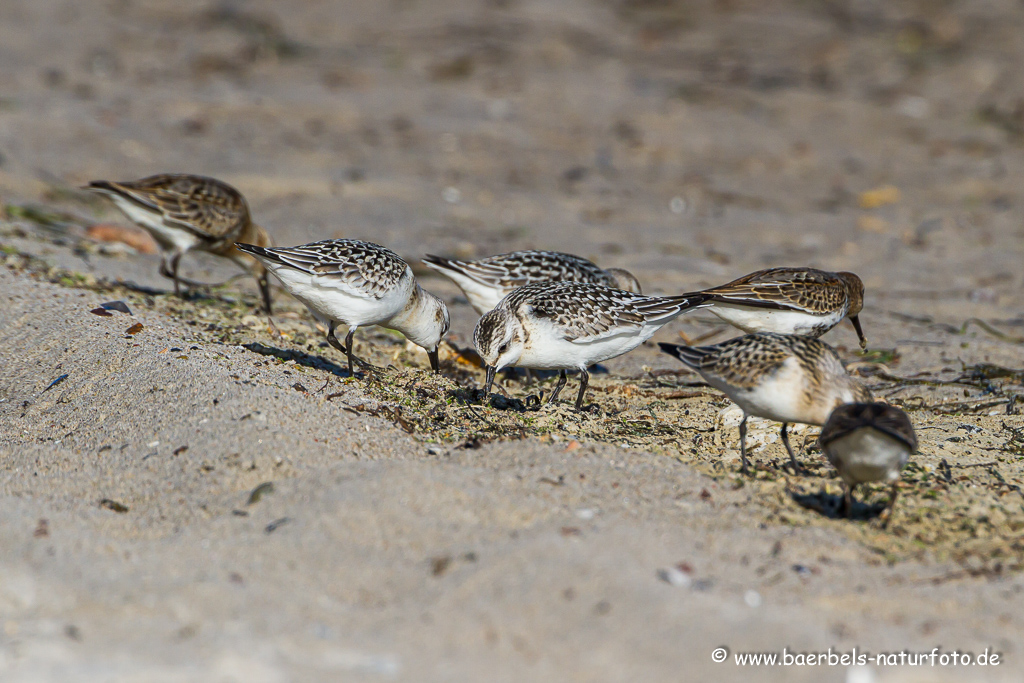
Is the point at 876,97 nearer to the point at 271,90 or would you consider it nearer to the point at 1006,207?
the point at 1006,207

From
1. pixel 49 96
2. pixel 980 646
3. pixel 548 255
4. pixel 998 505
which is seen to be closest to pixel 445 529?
pixel 980 646

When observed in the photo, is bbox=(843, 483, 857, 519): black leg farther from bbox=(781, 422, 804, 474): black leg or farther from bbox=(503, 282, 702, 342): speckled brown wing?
bbox=(503, 282, 702, 342): speckled brown wing

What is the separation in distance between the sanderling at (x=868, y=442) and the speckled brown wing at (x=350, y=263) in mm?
2875

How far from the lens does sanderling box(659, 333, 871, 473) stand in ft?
16.4

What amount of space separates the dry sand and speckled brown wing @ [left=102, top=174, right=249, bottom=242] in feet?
1.88

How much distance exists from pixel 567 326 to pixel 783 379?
1543mm

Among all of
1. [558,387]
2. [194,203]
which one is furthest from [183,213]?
[558,387]

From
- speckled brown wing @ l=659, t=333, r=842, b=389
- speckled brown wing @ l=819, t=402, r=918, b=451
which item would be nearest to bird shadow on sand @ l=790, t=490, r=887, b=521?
speckled brown wing @ l=819, t=402, r=918, b=451

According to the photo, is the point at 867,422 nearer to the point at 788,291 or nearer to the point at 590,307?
the point at 590,307

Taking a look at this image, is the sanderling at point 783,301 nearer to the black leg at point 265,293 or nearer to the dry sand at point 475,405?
the dry sand at point 475,405

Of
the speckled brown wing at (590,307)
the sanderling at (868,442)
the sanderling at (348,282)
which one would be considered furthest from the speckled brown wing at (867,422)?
the sanderling at (348,282)

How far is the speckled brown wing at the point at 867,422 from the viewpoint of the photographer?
4.34m

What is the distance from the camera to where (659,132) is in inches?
589

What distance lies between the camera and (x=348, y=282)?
20.0ft
